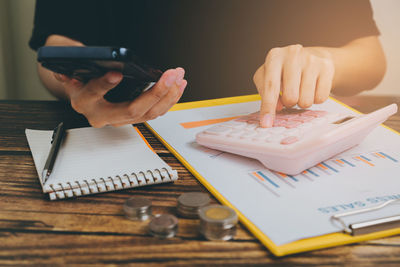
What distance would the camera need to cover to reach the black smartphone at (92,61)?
1.19ft

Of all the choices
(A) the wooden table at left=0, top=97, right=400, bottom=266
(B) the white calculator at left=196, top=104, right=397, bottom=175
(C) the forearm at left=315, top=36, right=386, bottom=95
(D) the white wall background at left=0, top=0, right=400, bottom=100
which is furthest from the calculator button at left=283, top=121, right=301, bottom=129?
(D) the white wall background at left=0, top=0, right=400, bottom=100

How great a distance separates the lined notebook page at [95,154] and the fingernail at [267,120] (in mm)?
154

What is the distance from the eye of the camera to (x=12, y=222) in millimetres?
367

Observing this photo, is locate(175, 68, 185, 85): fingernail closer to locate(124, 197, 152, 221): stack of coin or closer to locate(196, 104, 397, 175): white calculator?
locate(196, 104, 397, 175): white calculator

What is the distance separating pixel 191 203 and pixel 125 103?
241mm

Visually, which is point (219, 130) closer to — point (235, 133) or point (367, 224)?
point (235, 133)

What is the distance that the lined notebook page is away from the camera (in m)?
0.44

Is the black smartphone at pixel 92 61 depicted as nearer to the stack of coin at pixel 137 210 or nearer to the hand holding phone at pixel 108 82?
the hand holding phone at pixel 108 82

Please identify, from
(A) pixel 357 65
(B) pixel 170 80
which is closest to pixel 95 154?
(B) pixel 170 80

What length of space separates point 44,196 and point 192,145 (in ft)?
0.73

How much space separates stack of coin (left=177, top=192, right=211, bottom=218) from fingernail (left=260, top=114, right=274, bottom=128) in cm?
16

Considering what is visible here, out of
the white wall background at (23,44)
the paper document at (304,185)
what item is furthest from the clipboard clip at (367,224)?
the white wall background at (23,44)

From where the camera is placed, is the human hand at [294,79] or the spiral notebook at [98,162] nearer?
the spiral notebook at [98,162]

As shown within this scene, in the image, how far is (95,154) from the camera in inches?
19.7
